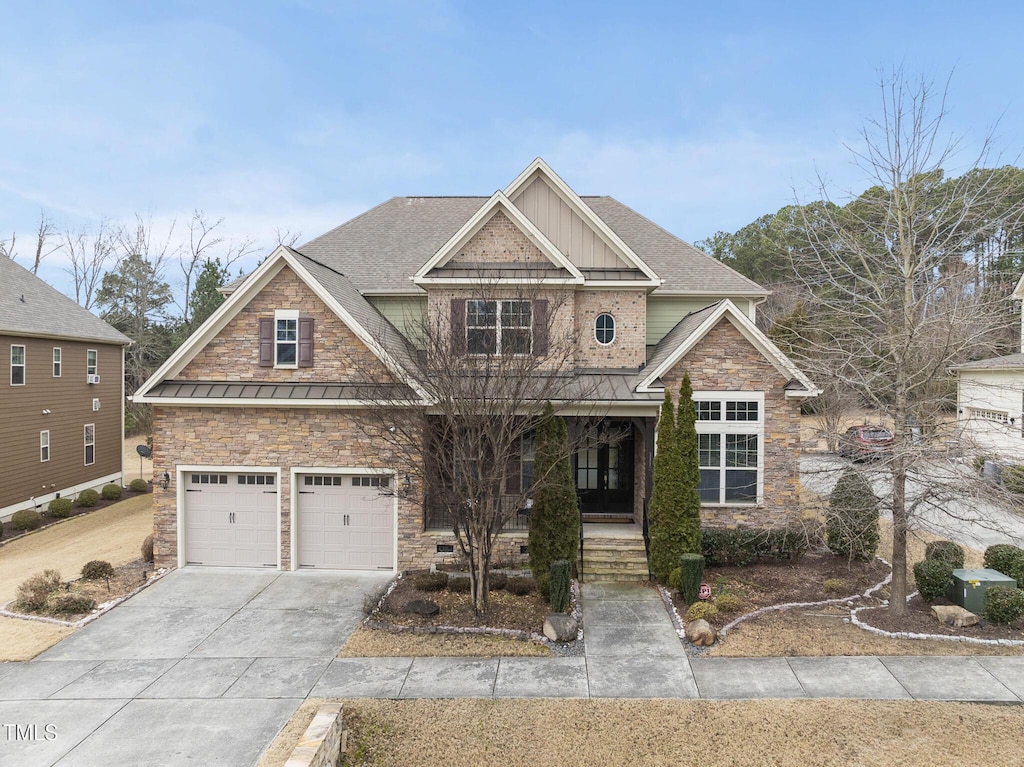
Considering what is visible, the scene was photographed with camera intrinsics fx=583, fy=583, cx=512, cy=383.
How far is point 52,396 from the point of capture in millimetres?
20406

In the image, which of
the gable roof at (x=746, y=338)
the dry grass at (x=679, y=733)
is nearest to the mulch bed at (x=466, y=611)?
the dry grass at (x=679, y=733)

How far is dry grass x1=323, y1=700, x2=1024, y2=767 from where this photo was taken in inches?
259

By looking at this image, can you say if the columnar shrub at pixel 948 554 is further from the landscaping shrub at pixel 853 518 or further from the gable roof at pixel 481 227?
the gable roof at pixel 481 227

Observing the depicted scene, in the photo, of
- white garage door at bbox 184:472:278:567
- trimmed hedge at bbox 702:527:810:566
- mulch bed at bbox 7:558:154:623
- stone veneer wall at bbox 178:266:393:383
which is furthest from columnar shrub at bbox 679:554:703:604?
mulch bed at bbox 7:558:154:623

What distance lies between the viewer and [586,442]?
48.3 feet

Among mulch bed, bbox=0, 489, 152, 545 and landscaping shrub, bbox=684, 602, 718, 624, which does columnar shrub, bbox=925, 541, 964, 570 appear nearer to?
landscaping shrub, bbox=684, 602, 718, 624

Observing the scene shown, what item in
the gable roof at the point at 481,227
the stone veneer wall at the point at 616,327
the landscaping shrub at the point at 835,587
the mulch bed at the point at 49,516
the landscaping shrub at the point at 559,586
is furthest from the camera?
the mulch bed at the point at 49,516

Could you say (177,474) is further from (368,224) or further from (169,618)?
(368,224)

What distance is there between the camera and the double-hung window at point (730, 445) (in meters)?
13.6

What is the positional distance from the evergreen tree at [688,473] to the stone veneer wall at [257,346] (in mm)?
7007

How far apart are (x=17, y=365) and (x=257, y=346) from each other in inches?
445

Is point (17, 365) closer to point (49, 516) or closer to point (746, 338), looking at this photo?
point (49, 516)

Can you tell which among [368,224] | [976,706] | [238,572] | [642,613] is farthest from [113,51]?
[976,706]

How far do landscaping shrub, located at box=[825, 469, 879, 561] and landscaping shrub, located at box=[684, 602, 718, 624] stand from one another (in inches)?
104
